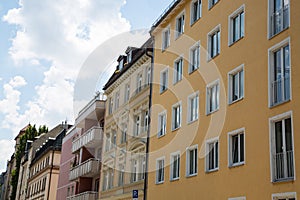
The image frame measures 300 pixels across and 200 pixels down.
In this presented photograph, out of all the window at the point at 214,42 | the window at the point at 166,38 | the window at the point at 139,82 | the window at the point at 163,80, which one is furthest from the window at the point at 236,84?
the window at the point at 139,82

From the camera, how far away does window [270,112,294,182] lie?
573 inches

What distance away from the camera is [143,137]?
28.3 meters

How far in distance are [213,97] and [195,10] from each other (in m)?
6.04

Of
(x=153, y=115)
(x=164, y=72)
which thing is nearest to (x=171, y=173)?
(x=153, y=115)

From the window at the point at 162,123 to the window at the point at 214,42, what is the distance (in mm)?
5753

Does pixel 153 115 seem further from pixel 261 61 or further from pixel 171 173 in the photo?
pixel 261 61

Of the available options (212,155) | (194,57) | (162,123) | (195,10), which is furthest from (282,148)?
(162,123)

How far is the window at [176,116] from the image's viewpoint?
24155mm

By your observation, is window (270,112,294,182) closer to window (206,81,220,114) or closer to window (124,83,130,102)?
window (206,81,220,114)

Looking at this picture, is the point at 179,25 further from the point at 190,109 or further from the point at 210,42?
the point at 190,109

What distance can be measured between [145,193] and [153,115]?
467 cm

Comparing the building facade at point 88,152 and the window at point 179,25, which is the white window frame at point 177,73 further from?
the building facade at point 88,152

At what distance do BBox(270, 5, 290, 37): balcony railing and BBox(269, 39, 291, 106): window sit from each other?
693mm

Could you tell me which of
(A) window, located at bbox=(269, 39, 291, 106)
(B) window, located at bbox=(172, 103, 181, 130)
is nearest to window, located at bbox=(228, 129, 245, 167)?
(A) window, located at bbox=(269, 39, 291, 106)
